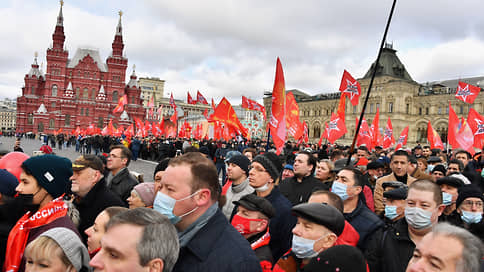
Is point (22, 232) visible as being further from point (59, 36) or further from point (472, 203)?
point (59, 36)

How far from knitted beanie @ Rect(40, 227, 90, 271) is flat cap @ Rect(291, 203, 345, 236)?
147cm

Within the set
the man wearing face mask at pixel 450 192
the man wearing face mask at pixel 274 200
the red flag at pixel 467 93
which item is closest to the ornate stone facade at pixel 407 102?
the red flag at pixel 467 93

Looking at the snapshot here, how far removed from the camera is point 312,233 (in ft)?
7.89

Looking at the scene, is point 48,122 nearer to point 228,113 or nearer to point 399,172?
point 228,113

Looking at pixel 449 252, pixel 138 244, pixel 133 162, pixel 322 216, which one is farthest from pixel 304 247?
pixel 133 162

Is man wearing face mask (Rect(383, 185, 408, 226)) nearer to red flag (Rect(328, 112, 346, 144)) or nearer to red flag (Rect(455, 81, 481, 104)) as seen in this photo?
red flag (Rect(328, 112, 346, 144))

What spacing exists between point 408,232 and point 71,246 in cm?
273

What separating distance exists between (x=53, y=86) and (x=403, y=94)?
6140 cm

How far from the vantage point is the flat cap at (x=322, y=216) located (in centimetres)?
239

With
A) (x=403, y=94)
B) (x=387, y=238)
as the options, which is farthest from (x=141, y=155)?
(x=403, y=94)

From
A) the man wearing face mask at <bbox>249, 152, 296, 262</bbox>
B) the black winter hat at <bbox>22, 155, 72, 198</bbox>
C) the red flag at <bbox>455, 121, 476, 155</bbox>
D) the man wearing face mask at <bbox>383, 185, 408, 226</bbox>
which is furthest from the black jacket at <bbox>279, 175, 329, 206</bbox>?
the red flag at <bbox>455, 121, 476, 155</bbox>

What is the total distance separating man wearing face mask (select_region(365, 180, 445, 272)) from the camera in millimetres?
2887

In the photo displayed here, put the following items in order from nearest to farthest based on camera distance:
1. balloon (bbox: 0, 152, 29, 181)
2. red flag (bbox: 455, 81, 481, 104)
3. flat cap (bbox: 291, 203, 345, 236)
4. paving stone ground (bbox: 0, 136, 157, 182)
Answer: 1. flat cap (bbox: 291, 203, 345, 236)
2. balloon (bbox: 0, 152, 29, 181)
3. paving stone ground (bbox: 0, 136, 157, 182)
4. red flag (bbox: 455, 81, 481, 104)

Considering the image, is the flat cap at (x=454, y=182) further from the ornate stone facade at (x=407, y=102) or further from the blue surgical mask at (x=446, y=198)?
the ornate stone facade at (x=407, y=102)
